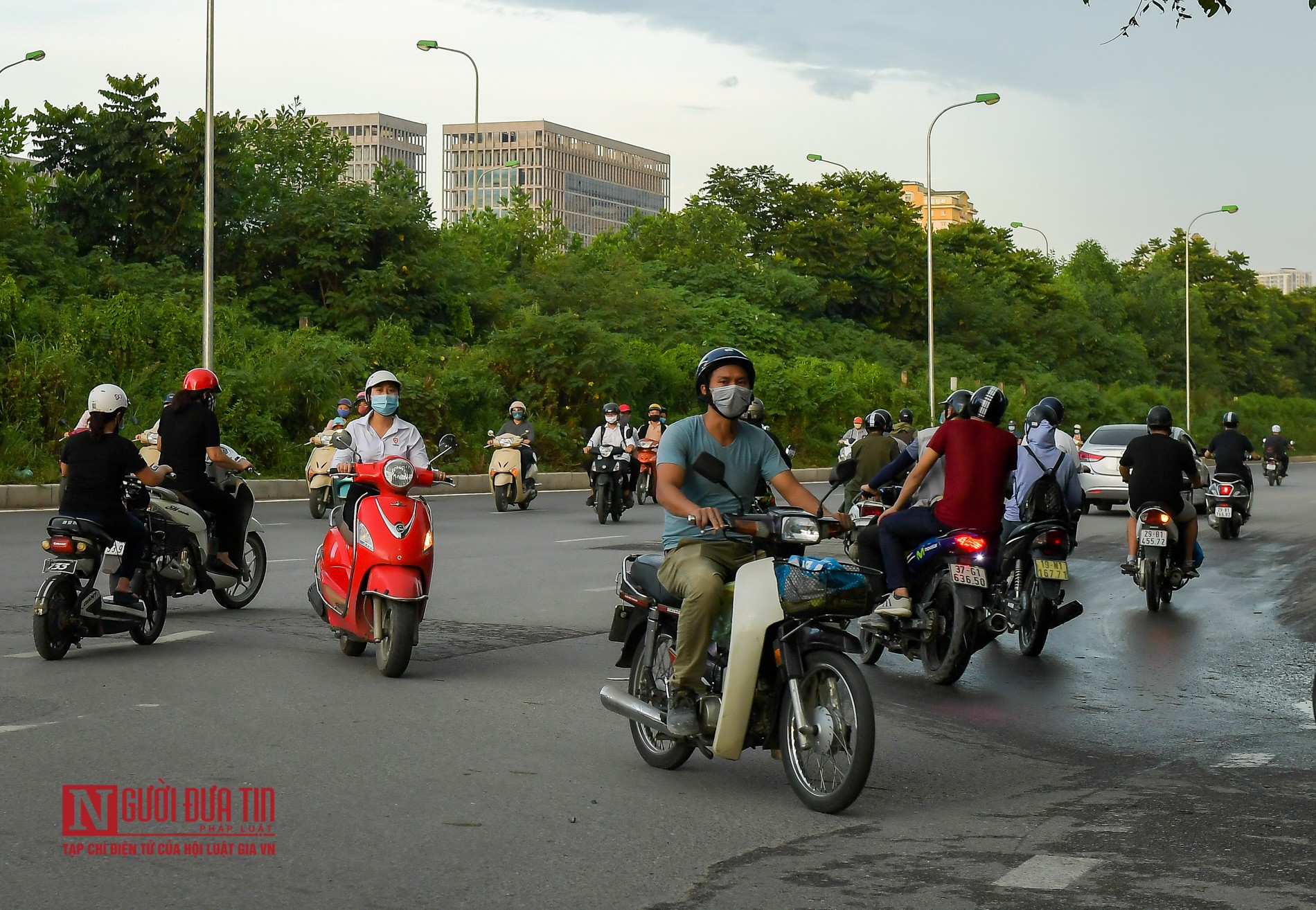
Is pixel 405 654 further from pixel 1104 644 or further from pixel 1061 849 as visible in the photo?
pixel 1104 644

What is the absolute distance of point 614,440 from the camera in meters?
23.2

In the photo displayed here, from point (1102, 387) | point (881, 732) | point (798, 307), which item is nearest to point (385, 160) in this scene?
point (798, 307)

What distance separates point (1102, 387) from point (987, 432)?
65592mm

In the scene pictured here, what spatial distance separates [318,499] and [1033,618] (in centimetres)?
1342

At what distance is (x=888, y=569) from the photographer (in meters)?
9.47

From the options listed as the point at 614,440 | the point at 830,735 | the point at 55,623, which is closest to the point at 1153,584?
the point at 830,735

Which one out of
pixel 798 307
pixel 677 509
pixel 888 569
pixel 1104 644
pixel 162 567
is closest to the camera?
pixel 677 509

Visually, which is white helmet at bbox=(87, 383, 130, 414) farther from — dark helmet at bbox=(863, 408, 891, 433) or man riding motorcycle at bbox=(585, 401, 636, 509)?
man riding motorcycle at bbox=(585, 401, 636, 509)

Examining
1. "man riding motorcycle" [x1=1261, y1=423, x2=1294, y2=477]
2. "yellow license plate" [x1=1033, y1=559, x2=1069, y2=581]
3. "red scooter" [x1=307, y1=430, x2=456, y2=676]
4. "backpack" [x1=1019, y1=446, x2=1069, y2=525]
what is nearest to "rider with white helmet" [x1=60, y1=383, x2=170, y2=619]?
"red scooter" [x1=307, y1=430, x2=456, y2=676]

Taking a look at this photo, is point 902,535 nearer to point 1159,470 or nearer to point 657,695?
point 657,695

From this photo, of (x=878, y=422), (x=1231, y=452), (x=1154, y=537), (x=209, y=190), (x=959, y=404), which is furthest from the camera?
(x=209, y=190)

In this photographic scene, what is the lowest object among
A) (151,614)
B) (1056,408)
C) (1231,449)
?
(151,614)

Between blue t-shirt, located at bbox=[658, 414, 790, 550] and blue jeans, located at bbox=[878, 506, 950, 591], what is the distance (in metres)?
2.99

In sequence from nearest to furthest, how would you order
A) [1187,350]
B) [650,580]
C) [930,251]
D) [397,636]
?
[650,580], [397,636], [930,251], [1187,350]
